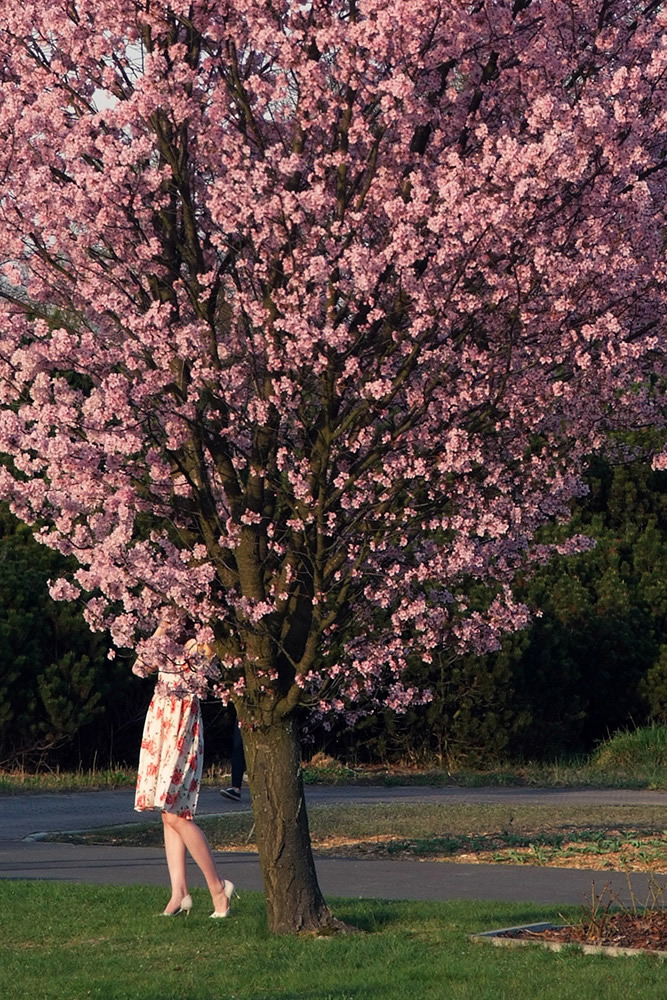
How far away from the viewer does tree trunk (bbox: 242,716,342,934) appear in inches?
Result: 323

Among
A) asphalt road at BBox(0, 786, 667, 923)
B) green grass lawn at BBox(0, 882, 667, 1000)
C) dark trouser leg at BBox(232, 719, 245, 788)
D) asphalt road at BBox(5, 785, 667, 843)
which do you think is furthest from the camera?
dark trouser leg at BBox(232, 719, 245, 788)

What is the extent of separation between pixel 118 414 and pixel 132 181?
1.09m

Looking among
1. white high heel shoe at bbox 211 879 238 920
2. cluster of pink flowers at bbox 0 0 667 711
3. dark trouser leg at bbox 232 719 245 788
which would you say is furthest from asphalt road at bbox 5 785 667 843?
cluster of pink flowers at bbox 0 0 667 711

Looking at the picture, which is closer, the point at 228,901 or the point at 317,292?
the point at 317,292

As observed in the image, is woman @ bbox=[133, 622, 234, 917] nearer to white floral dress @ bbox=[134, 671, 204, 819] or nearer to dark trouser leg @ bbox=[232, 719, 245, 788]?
white floral dress @ bbox=[134, 671, 204, 819]

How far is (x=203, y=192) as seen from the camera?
790 cm

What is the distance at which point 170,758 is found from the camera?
29.1 feet

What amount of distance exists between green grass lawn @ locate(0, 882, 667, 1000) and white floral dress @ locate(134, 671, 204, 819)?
63cm

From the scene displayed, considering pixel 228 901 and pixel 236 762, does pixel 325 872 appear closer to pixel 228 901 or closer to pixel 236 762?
pixel 228 901

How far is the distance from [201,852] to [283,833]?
0.81 metres

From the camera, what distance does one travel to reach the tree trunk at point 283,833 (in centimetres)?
820

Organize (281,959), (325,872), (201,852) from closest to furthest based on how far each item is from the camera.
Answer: (281,959)
(201,852)
(325,872)

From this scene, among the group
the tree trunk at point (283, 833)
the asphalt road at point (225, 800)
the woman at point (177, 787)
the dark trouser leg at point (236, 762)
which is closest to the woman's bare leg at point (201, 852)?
the woman at point (177, 787)

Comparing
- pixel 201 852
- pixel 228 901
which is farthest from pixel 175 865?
pixel 228 901
